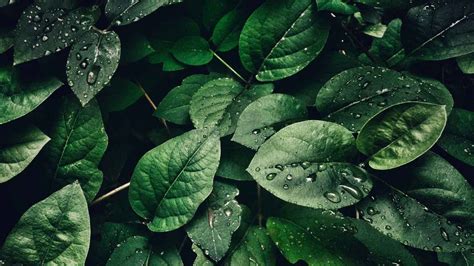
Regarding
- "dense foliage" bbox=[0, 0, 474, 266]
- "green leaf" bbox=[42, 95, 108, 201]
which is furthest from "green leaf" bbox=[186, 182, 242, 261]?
"green leaf" bbox=[42, 95, 108, 201]

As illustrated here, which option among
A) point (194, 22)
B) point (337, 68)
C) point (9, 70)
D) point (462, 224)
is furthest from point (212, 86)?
point (462, 224)

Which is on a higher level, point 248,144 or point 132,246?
point 248,144

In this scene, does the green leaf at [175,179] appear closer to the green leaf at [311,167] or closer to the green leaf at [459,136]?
the green leaf at [311,167]

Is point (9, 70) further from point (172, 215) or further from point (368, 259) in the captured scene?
point (368, 259)

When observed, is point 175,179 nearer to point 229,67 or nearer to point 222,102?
point 222,102

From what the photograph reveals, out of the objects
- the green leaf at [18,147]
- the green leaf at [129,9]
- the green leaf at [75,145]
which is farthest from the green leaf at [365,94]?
the green leaf at [18,147]

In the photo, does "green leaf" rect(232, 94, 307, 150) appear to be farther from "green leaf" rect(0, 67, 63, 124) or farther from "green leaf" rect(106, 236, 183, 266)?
"green leaf" rect(0, 67, 63, 124)

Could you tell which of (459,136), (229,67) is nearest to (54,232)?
(229,67)
